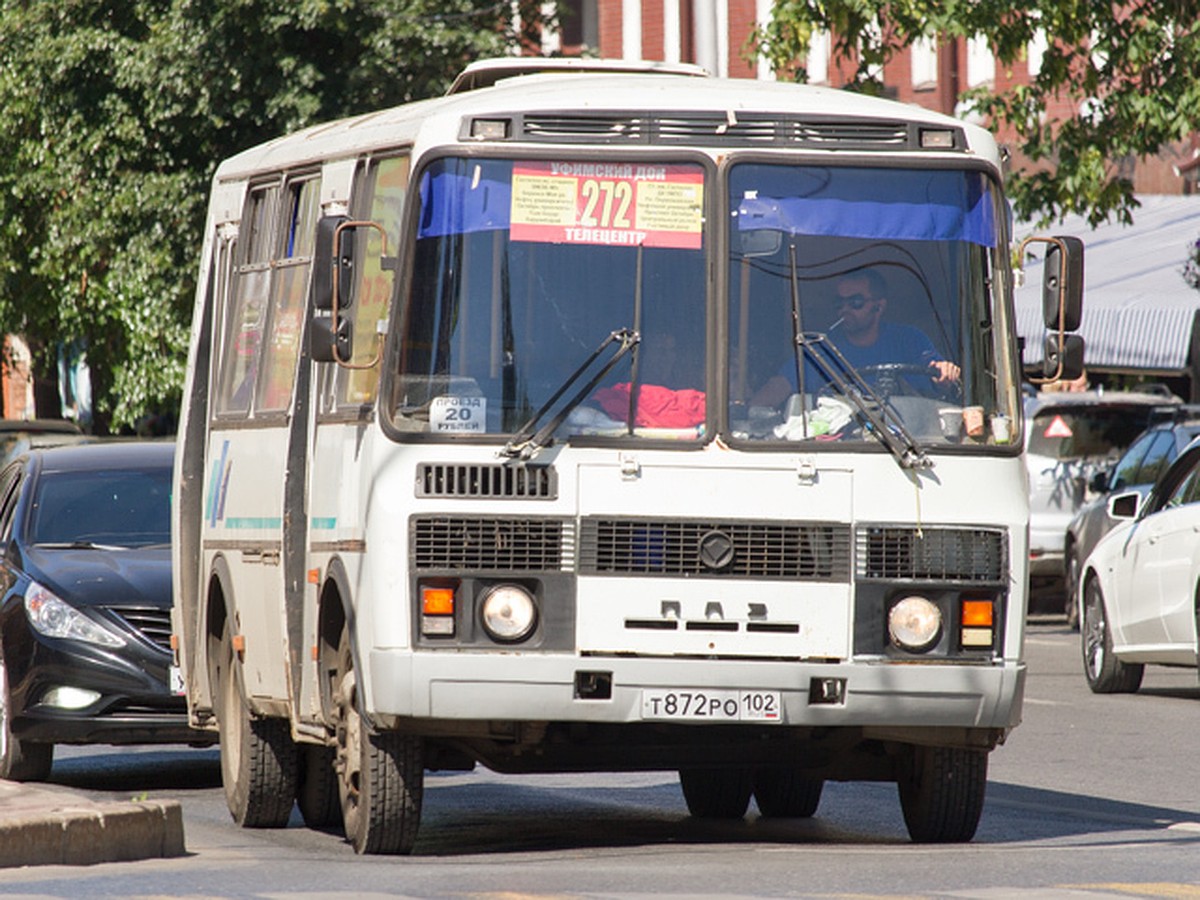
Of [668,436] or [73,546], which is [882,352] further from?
[73,546]

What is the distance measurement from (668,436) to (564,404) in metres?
0.37

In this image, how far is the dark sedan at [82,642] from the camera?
13.4 m

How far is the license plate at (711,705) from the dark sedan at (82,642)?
4.16 metres

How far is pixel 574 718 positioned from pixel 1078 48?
1728cm

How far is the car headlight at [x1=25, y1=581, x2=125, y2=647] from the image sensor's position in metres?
13.5

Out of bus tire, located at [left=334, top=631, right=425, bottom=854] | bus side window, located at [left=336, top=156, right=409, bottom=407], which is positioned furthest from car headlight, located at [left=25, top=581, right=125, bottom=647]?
bus tire, located at [left=334, top=631, right=425, bottom=854]

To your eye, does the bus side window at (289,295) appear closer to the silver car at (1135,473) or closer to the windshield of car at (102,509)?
the windshield of car at (102,509)

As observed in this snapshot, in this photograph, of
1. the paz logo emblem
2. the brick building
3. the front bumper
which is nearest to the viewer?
the front bumper

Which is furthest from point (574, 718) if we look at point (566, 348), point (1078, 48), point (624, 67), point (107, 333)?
point (107, 333)

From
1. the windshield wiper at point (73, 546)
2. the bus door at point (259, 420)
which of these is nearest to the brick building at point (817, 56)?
the windshield wiper at point (73, 546)

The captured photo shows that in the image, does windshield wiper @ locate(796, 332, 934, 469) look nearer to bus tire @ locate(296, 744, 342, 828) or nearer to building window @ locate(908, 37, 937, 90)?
bus tire @ locate(296, 744, 342, 828)

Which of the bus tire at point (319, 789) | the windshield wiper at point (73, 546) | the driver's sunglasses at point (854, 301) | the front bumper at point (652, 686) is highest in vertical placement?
the driver's sunglasses at point (854, 301)

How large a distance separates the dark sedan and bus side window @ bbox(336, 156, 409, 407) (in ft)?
10.8

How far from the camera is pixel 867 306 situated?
1012 centimetres
